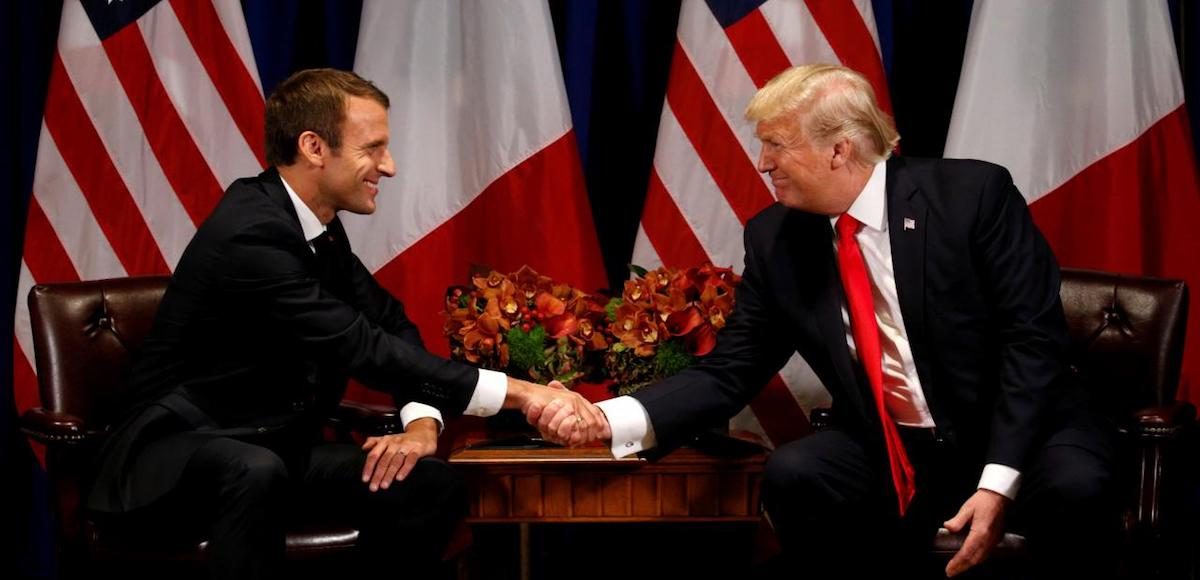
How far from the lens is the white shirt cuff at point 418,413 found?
10.7 feet

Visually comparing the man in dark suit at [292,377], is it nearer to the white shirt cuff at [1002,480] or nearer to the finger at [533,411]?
the finger at [533,411]

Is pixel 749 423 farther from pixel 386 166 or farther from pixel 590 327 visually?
pixel 386 166

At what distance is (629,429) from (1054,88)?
1.61 m

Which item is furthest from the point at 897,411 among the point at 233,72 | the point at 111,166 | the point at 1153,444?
the point at 111,166

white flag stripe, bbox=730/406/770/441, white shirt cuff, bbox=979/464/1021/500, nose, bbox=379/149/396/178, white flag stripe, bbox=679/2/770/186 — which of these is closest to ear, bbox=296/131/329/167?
nose, bbox=379/149/396/178

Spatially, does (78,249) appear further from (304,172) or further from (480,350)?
(480,350)

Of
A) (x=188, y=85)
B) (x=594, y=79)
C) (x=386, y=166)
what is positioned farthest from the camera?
(x=594, y=79)

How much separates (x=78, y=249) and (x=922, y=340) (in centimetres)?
249

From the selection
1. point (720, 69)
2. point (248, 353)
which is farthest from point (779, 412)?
point (248, 353)

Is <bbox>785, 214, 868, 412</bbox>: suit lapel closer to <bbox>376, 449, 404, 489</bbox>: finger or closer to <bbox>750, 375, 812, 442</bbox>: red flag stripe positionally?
<bbox>750, 375, 812, 442</bbox>: red flag stripe

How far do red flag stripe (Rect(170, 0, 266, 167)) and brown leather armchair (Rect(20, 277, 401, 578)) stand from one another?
24.0 inches

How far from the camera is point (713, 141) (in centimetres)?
388

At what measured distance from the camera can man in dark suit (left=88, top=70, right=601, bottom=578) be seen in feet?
9.74

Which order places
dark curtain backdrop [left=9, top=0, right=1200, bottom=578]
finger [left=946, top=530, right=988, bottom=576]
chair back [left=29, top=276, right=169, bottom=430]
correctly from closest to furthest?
finger [left=946, top=530, right=988, bottom=576]
chair back [left=29, top=276, right=169, bottom=430]
dark curtain backdrop [left=9, top=0, right=1200, bottom=578]
